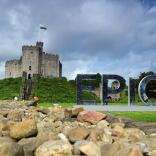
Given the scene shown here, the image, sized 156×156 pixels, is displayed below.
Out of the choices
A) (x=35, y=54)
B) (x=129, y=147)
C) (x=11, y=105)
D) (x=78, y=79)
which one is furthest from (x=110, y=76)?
(x=35, y=54)

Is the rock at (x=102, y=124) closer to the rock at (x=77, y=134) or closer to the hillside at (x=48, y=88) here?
the rock at (x=77, y=134)

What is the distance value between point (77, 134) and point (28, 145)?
69.1 inches

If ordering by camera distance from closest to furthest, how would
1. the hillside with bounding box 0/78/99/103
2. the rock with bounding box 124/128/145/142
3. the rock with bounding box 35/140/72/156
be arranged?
the rock with bounding box 35/140/72/156 → the rock with bounding box 124/128/145/142 → the hillside with bounding box 0/78/99/103

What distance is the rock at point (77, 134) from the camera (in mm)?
16047

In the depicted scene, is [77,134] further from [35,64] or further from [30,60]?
[35,64]

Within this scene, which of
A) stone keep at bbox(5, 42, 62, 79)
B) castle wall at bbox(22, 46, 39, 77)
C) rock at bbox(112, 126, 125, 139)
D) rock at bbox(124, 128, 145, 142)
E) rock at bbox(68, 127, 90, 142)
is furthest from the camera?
stone keep at bbox(5, 42, 62, 79)

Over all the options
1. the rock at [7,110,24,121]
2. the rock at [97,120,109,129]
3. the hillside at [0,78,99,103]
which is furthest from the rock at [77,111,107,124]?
the hillside at [0,78,99,103]

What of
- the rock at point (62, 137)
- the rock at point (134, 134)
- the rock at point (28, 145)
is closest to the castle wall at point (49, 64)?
the rock at point (134, 134)

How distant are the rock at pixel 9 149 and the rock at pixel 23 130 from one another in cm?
177

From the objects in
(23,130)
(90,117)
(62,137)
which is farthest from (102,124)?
(23,130)

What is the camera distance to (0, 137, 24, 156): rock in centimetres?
1376

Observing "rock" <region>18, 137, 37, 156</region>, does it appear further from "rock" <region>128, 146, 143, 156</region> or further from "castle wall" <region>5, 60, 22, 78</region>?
"castle wall" <region>5, 60, 22, 78</region>

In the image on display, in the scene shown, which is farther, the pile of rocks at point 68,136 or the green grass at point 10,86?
the green grass at point 10,86

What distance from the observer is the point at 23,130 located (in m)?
16.3
